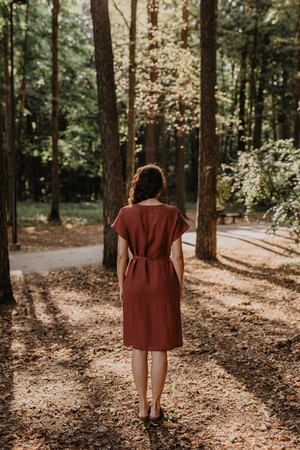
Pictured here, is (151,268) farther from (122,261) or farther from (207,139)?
(207,139)

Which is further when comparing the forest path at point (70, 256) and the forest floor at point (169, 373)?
the forest path at point (70, 256)

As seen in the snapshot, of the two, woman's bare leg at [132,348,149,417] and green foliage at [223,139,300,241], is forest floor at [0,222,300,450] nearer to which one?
woman's bare leg at [132,348,149,417]

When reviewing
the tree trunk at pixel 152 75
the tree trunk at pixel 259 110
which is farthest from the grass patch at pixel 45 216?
the tree trunk at pixel 259 110

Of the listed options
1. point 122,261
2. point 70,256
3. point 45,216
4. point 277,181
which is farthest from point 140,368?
point 45,216

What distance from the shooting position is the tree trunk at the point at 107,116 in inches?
400

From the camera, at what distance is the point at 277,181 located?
10.7 metres

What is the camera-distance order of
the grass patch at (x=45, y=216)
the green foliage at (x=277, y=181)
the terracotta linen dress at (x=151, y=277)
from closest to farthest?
1. the terracotta linen dress at (x=151, y=277)
2. the green foliage at (x=277, y=181)
3. the grass patch at (x=45, y=216)

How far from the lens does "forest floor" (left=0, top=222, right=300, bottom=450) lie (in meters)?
3.97

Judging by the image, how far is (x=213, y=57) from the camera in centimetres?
1118

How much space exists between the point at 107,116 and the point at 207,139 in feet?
8.18

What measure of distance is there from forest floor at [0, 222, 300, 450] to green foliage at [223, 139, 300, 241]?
1.40 m

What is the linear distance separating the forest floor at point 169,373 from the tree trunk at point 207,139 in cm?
233

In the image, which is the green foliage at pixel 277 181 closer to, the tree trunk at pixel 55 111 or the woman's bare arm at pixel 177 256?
A: the woman's bare arm at pixel 177 256

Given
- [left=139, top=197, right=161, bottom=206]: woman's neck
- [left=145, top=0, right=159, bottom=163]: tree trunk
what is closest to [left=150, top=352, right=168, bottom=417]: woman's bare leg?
[left=139, top=197, right=161, bottom=206]: woman's neck
